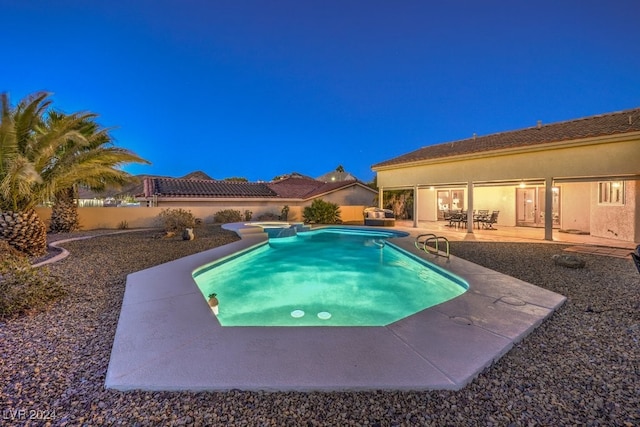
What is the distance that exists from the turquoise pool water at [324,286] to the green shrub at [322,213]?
8220 millimetres

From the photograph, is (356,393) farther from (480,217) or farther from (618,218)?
(480,217)

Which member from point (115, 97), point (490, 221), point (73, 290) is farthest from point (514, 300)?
point (115, 97)

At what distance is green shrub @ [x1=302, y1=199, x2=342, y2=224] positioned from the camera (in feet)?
67.0

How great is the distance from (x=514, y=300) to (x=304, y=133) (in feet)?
270

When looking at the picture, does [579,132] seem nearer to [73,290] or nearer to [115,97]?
[73,290]

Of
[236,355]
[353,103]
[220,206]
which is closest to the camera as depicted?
[236,355]

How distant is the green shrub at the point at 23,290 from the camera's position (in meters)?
4.39

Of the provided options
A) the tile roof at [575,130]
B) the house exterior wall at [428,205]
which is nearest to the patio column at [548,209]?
the tile roof at [575,130]

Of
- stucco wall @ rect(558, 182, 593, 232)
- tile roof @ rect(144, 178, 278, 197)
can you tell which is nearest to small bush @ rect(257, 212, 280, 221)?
tile roof @ rect(144, 178, 278, 197)

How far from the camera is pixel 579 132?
12.1 m

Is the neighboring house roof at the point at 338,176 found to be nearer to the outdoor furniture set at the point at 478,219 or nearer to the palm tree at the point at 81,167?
the outdoor furniture set at the point at 478,219

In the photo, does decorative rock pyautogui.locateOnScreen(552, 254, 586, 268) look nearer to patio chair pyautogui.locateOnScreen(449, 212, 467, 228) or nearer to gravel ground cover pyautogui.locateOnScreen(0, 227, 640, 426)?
gravel ground cover pyautogui.locateOnScreen(0, 227, 640, 426)

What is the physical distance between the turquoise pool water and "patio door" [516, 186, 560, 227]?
10931mm

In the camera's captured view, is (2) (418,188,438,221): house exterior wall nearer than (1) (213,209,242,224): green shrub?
No
